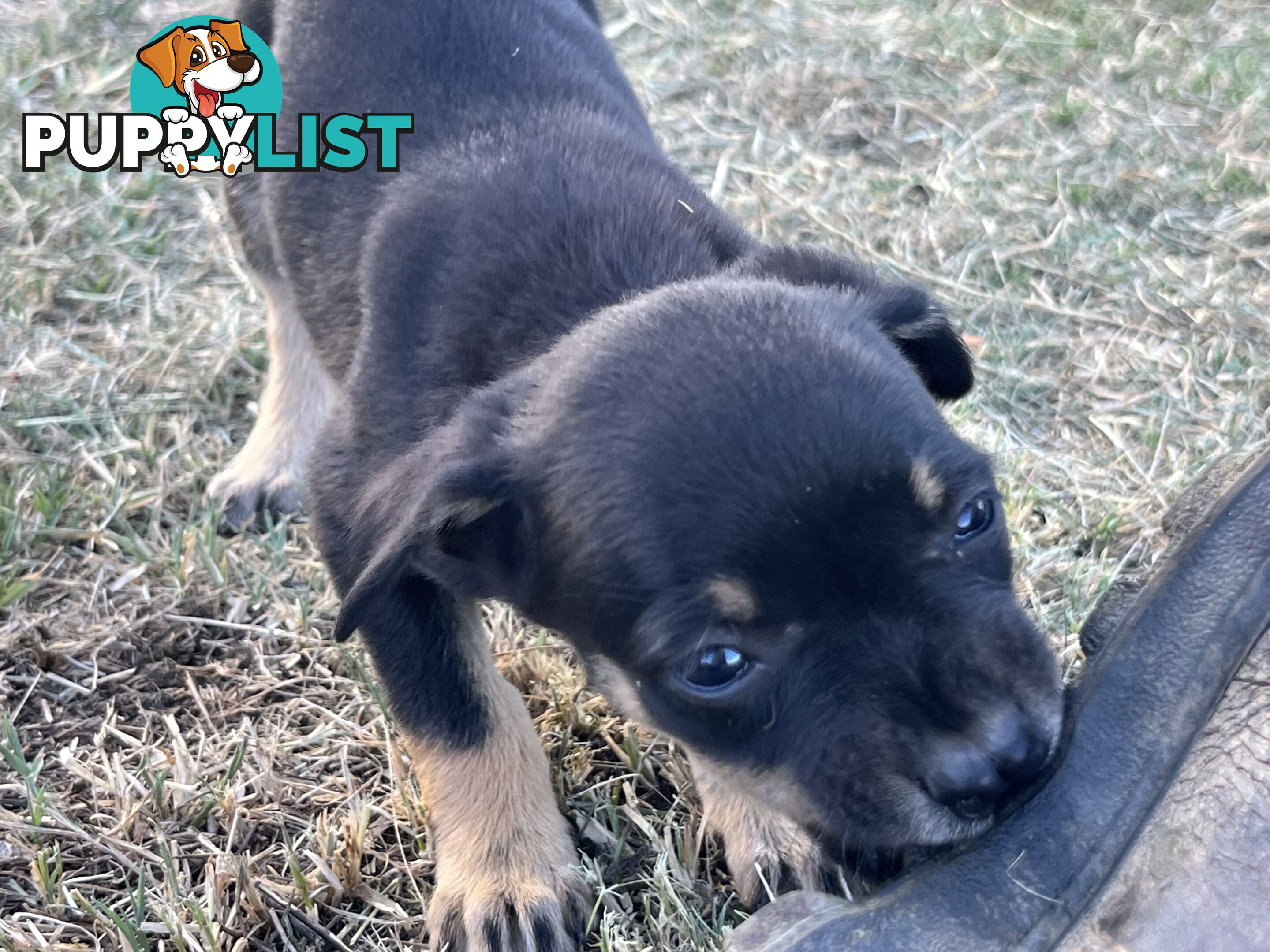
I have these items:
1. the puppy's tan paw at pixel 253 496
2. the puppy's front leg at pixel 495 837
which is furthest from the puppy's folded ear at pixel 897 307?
the puppy's tan paw at pixel 253 496

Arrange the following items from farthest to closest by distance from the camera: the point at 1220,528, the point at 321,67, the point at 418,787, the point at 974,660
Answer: the point at 321,67 < the point at 418,787 < the point at 1220,528 < the point at 974,660

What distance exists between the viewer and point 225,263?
6.16m

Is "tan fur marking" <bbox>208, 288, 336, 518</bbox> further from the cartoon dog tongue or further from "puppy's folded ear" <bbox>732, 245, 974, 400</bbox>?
"puppy's folded ear" <bbox>732, 245, 974, 400</bbox>

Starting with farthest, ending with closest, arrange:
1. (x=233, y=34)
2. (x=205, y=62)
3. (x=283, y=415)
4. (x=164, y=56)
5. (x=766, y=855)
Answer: (x=164, y=56) → (x=205, y=62) → (x=233, y=34) → (x=283, y=415) → (x=766, y=855)

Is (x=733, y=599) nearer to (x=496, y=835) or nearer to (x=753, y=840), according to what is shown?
(x=753, y=840)

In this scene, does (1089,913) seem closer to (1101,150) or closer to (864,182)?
(864,182)

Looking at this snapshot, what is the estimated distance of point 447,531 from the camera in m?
2.94

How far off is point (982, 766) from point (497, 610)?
2.07 metres

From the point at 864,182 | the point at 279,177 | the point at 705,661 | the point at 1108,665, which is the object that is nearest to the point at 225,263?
the point at 279,177

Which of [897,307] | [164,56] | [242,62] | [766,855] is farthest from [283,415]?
[766,855]

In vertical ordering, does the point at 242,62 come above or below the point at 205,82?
above

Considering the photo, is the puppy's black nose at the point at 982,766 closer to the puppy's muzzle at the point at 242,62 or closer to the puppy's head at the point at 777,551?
the puppy's head at the point at 777,551

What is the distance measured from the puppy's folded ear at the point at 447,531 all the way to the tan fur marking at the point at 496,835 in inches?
16.8

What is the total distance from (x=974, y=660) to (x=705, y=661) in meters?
0.52
